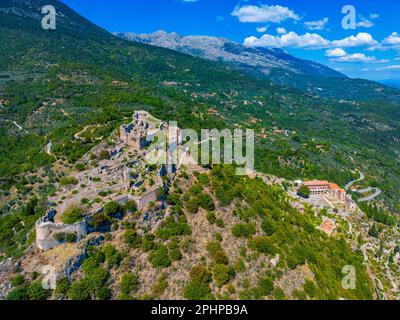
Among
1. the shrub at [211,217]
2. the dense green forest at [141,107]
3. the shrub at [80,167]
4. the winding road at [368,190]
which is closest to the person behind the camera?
the shrub at [211,217]

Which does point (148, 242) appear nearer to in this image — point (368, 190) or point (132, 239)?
point (132, 239)

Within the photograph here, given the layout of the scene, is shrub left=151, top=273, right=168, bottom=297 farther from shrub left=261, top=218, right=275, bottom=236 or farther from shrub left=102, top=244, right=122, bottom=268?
shrub left=261, top=218, right=275, bottom=236

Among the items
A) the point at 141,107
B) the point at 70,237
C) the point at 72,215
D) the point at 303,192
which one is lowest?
the point at 303,192

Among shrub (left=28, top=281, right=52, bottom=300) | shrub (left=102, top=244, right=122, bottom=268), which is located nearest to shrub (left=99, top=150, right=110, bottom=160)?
shrub (left=102, top=244, right=122, bottom=268)

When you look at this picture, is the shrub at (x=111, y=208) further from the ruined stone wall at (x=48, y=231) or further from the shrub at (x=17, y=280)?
the shrub at (x=17, y=280)

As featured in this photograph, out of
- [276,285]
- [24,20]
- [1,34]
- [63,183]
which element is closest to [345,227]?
[276,285]

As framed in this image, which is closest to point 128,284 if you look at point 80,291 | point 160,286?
point 160,286

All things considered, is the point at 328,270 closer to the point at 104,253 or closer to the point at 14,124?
the point at 104,253

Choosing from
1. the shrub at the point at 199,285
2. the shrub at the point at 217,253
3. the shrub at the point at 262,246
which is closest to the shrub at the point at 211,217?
the shrub at the point at 217,253
